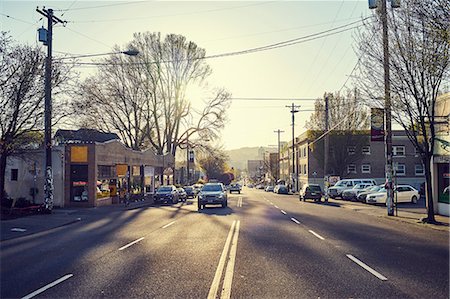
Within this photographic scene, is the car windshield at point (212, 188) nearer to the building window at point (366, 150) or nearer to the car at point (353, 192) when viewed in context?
the car at point (353, 192)

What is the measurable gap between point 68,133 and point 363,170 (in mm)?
45268

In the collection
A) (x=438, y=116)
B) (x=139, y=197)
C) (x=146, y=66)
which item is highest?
(x=146, y=66)

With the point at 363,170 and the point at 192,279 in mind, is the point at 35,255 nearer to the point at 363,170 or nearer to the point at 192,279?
the point at 192,279

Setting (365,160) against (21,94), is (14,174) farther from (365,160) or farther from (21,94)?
(365,160)

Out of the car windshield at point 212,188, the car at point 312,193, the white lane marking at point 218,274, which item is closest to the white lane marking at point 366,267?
the white lane marking at point 218,274

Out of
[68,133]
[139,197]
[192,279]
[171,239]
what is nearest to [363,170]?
[139,197]

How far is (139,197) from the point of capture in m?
44.2

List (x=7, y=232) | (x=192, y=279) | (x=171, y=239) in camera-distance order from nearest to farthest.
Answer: (x=192, y=279)
(x=171, y=239)
(x=7, y=232)

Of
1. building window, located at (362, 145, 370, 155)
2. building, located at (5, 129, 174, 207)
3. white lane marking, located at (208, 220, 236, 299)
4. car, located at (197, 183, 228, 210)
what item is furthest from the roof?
building window, located at (362, 145, 370, 155)

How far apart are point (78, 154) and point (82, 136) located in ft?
27.8

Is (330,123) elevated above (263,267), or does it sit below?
above

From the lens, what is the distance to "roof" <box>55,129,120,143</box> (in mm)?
32969

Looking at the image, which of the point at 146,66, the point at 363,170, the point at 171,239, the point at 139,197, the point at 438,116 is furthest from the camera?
the point at 363,170

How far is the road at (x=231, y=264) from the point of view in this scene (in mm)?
7777
